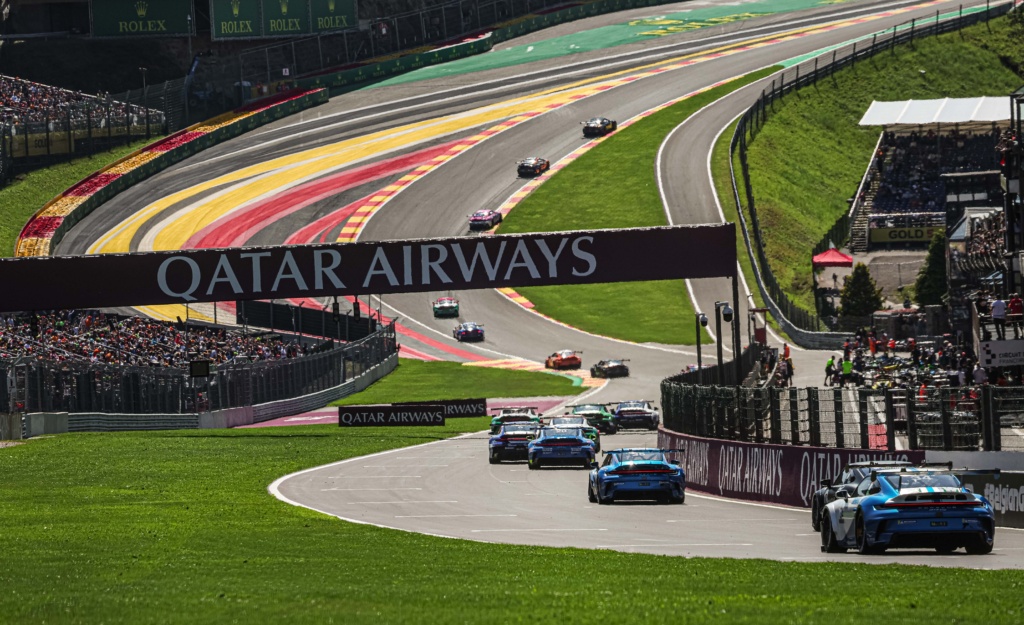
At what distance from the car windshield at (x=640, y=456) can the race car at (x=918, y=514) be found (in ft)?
31.6

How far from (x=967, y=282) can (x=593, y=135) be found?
193 ft

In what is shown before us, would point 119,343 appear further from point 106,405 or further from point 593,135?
point 593,135

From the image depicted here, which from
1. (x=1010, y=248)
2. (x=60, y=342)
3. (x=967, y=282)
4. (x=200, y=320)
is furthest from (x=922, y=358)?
(x=200, y=320)

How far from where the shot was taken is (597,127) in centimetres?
11175

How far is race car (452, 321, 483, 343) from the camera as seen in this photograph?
83.4 metres

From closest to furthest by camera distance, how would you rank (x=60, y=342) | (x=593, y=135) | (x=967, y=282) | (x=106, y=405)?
(x=106, y=405)
(x=967, y=282)
(x=60, y=342)
(x=593, y=135)

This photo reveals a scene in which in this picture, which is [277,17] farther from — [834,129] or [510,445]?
[510,445]

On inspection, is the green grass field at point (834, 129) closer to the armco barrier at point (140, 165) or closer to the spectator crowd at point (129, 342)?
the spectator crowd at point (129, 342)

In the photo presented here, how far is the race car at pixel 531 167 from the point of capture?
105250 millimetres

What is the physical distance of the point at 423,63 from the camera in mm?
126375

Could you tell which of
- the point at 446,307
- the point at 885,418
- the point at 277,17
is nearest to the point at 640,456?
the point at 885,418

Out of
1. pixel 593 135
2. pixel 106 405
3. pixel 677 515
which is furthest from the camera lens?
pixel 593 135

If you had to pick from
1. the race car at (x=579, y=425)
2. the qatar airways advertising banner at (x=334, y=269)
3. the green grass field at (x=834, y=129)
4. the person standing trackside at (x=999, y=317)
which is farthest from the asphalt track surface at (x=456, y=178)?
the person standing trackside at (x=999, y=317)

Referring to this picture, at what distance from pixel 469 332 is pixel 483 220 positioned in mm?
12918
